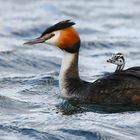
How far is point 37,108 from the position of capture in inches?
524

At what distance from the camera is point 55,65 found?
17.8m

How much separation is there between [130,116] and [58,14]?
43.5 feet

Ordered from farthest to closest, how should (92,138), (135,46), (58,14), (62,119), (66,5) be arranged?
(66,5) → (58,14) → (135,46) → (62,119) → (92,138)

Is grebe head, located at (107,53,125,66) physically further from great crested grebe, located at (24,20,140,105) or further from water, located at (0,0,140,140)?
water, located at (0,0,140,140)

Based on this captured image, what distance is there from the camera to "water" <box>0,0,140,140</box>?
11805mm

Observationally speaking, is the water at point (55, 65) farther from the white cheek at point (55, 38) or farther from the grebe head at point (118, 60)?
the grebe head at point (118, 60)

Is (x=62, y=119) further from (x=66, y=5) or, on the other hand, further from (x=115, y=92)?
(x=66, y=5)

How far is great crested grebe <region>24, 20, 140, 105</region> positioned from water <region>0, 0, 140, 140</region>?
24cm

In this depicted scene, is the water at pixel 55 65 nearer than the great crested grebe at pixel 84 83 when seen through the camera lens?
Yes

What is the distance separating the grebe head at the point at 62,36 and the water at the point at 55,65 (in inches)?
37.6

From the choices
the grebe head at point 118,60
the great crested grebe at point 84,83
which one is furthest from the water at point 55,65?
the grebe head at point 118,60

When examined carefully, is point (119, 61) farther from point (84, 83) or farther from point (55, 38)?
point (55, 38)

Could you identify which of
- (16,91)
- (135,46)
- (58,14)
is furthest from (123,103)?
(58,14)

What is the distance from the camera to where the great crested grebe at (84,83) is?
13266mm
